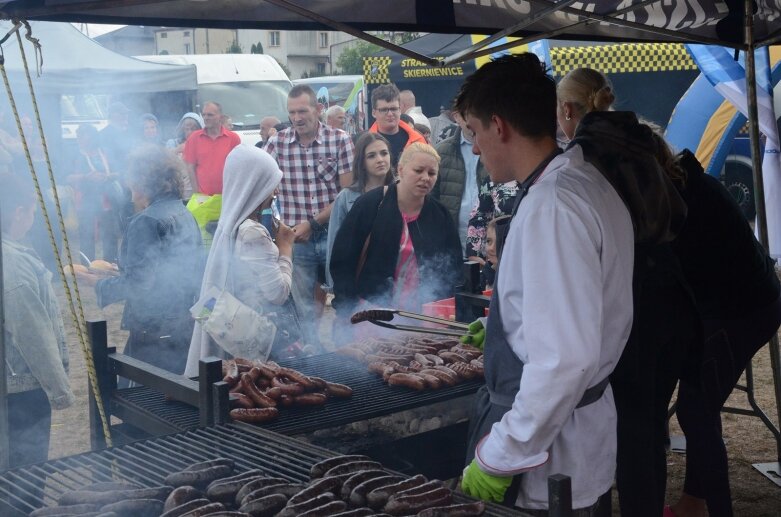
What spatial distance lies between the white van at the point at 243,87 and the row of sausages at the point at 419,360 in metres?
13.6

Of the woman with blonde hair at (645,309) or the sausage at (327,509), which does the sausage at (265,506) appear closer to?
the sausage at (327,509)

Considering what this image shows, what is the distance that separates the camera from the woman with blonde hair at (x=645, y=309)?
2.60 m

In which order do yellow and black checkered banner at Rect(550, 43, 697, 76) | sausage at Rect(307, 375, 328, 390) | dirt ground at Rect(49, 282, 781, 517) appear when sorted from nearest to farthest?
sausage at Rect(307, 375, 328, 390), dirt ground at Rect(49, 282, 781, 517), yellow and black checkered banner at Rect(550, 43, 697, 76)

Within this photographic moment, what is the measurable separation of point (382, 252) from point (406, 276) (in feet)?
0.70

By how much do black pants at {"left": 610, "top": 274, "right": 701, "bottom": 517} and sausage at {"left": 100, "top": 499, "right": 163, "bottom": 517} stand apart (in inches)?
56.2

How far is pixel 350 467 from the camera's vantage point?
2.48 meters

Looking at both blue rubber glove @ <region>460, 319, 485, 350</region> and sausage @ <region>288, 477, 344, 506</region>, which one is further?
blue rubber glove @ <region>460, 319, 485, 350</region>

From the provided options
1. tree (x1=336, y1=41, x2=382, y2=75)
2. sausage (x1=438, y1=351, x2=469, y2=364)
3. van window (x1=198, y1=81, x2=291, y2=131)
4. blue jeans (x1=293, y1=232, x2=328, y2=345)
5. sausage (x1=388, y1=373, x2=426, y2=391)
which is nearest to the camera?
sausage (x1=388, y1=373, x2=426, y2=391)

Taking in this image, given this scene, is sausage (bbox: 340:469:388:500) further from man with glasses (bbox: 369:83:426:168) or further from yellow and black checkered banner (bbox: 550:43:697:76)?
yellow and black checkered banner (bbox: 550:43:697:76)

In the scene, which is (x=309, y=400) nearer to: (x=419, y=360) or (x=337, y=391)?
(x=337, y=391)

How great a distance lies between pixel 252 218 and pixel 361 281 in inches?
34.5

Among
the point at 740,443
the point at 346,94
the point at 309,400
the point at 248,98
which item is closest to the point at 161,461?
the point at 309,400

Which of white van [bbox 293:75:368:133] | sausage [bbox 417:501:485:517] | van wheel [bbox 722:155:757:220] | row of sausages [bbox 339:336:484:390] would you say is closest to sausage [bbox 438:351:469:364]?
row of sausages [bbox 339:336:484:390]

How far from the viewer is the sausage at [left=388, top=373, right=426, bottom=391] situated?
3705 mm
